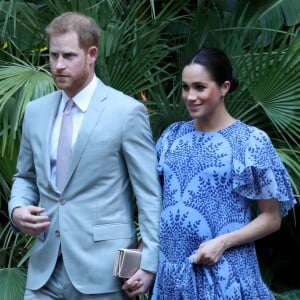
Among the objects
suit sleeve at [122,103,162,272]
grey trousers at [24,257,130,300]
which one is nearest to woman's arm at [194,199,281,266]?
suit sleeve at [122,103,162,272]

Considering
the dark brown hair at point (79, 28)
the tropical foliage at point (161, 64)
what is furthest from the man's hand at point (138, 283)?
the tropical foliage at point (161, 64)

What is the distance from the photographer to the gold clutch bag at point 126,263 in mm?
3482

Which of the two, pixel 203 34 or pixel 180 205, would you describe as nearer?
pixel 180 205

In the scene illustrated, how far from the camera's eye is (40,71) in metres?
5.18

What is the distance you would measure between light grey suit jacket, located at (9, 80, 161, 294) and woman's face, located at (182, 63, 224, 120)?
0.20 meters

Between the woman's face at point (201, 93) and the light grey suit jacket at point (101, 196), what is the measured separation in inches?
7.9

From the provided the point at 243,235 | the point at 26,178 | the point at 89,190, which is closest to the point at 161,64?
the point at 26,178

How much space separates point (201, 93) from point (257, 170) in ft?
1.19

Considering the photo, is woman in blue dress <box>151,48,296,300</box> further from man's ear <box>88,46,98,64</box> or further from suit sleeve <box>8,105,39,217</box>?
suit sleeve <box>8,105,39,217</box>

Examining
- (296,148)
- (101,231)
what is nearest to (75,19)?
(101,231)

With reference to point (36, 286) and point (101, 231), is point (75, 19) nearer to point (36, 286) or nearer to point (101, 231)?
point (101, 231)

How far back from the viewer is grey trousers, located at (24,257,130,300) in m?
3.57

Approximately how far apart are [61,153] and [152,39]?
174cm

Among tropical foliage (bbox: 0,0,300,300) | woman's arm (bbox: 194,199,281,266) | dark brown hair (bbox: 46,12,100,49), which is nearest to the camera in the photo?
woman's arm (bbox: 194,199,281,266)
